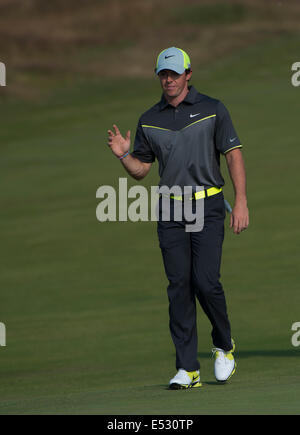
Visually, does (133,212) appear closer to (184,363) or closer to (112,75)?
(184,363)

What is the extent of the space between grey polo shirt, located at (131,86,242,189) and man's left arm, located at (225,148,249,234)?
0.09 m

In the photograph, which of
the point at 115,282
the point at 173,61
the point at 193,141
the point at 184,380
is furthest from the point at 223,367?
the point at 115,282

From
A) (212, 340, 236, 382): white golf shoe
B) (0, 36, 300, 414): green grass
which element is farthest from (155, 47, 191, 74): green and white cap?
(0, 36, 300, 414): green grass

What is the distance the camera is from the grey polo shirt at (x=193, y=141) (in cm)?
716

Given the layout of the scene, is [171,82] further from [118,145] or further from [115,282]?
[115,282]

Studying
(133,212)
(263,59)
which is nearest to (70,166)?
(133,212)

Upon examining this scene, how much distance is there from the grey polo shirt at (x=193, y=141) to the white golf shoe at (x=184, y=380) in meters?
1.26

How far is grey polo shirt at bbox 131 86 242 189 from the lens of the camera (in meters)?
7.16

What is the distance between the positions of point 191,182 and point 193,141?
27 cm

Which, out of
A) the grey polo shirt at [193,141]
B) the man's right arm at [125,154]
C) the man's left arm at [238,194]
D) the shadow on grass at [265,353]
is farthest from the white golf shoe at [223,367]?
the shadow on grass at [265,353]

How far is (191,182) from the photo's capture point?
7.16 metres

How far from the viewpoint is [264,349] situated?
31.8 feet

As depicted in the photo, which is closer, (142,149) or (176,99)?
(176,99)

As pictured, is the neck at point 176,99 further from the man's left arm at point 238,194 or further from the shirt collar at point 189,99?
the man's left arm at point 238,194
